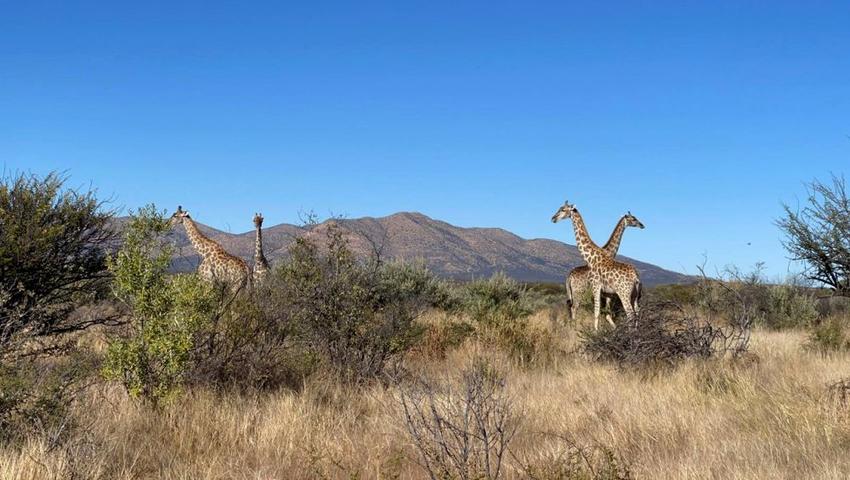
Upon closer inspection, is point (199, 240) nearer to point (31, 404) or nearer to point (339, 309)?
point (339, 309)

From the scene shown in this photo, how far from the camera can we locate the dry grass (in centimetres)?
526

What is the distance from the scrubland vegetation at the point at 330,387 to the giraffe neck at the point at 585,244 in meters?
5.12

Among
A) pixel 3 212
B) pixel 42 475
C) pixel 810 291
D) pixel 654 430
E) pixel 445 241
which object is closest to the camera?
pixel 42 475

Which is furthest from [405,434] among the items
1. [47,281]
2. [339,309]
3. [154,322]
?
[47,281]

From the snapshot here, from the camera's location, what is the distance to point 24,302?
27.1 ft

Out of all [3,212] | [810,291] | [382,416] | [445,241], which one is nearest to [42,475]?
[382,416]

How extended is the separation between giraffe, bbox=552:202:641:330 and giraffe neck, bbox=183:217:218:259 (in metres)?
8.30

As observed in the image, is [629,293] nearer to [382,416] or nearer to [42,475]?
[382,416]

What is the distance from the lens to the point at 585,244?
56.4 feet

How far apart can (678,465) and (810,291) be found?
18.3 meters

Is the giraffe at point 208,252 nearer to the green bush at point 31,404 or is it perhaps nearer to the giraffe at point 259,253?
the giraffe at point 259,253

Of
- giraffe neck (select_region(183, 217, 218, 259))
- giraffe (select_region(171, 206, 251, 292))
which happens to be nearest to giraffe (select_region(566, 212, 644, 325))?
giraffe (select_region(171, 206, 251, 292))

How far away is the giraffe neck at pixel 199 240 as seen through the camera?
1645 centimetres

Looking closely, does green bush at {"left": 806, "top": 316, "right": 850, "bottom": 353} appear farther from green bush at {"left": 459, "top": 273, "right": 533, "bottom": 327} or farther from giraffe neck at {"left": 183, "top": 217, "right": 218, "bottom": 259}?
giraffe neck at {"left": 183, "top": 217, "right": 218, "bottom": 259}
